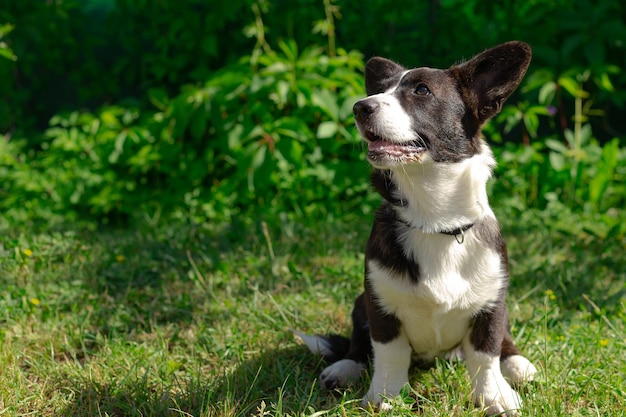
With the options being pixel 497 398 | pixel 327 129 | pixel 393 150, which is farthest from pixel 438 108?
pixel 327 129

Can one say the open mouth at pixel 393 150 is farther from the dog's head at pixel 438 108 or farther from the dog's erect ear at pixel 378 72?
the dog's erect ear at pixel 378 72

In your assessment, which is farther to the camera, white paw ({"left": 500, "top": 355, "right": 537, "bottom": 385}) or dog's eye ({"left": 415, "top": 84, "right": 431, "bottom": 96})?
white paw ({"left": 500, "top": 355, "right": 537, "bottom": 385})

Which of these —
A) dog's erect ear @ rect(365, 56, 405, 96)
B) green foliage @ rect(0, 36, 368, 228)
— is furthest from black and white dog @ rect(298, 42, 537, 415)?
green foliage @ rect(0, 36, 368, 228)

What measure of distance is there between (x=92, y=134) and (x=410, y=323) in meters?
3.58

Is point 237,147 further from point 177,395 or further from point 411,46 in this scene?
point 177,395

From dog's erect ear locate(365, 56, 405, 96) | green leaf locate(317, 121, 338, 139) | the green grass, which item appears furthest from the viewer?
green leaf locate(317, 121, 338, 139)

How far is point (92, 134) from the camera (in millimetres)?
5203

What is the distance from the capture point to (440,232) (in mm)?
2328

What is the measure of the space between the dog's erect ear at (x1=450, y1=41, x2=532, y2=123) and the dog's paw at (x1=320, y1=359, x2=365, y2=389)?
3.40 feet

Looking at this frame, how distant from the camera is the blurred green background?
4562 mm

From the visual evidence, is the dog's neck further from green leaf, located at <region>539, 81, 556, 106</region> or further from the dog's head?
green leaf, located at <region>539, 81, 556, 106</region>

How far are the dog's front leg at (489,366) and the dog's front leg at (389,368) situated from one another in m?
0.23

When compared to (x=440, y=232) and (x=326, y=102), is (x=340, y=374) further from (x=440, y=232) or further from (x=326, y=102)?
(x=326, y=102)

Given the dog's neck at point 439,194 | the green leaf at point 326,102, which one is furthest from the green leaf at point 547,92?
the dog's neck at point 439,194
